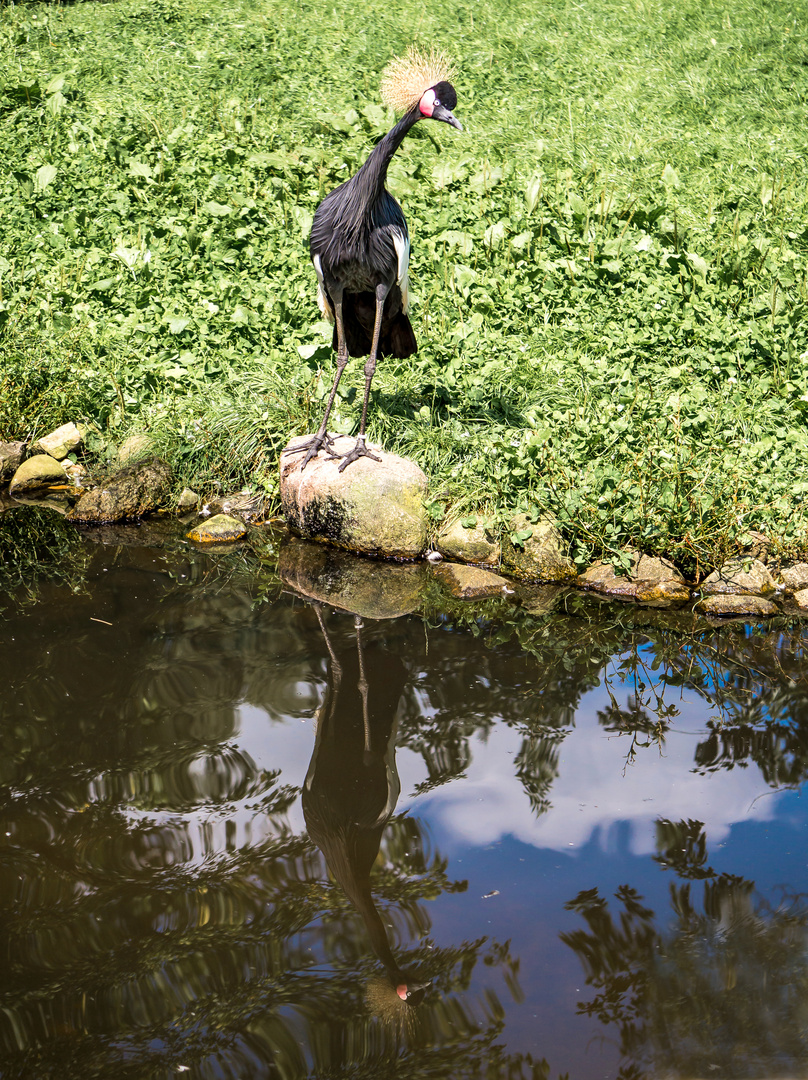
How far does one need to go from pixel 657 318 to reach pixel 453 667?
3.97m

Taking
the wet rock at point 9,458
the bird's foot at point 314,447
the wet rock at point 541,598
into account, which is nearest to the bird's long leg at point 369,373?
the bird's foot at point 314,447

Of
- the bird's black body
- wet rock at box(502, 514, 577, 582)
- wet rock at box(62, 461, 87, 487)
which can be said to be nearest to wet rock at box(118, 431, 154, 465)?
wet rock at box(62, 461, 87, 487)

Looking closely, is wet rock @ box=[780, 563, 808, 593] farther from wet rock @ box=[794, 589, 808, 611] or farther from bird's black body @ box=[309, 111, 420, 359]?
bird's black body @ box=[309, 111, 420, 359]

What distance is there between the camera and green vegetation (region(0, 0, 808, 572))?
18.8 ft

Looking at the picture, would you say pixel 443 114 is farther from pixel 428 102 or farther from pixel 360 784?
pixel 360 784

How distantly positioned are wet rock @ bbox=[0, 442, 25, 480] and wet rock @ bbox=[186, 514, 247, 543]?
1470 mm

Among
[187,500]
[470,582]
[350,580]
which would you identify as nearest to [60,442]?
[187,500]

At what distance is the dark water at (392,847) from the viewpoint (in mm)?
2494

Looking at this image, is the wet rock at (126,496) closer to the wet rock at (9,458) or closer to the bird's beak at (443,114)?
the wet rock at (9,458)

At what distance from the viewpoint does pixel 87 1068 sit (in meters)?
2.35

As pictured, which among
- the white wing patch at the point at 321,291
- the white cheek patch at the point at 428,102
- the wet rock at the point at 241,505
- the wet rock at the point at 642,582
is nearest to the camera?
the white cheek patch at the point at 428,102

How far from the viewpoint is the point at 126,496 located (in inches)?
230

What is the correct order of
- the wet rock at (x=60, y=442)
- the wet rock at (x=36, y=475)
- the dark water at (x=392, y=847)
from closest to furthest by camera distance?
the dark water at (x=392, y=847), the wet rock at (x=36, y=475), the wet rock at (x=60, y=442)

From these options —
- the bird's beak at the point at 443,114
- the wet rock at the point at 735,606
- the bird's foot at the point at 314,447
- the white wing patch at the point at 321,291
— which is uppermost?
the bird's beak at the point at 443,114
